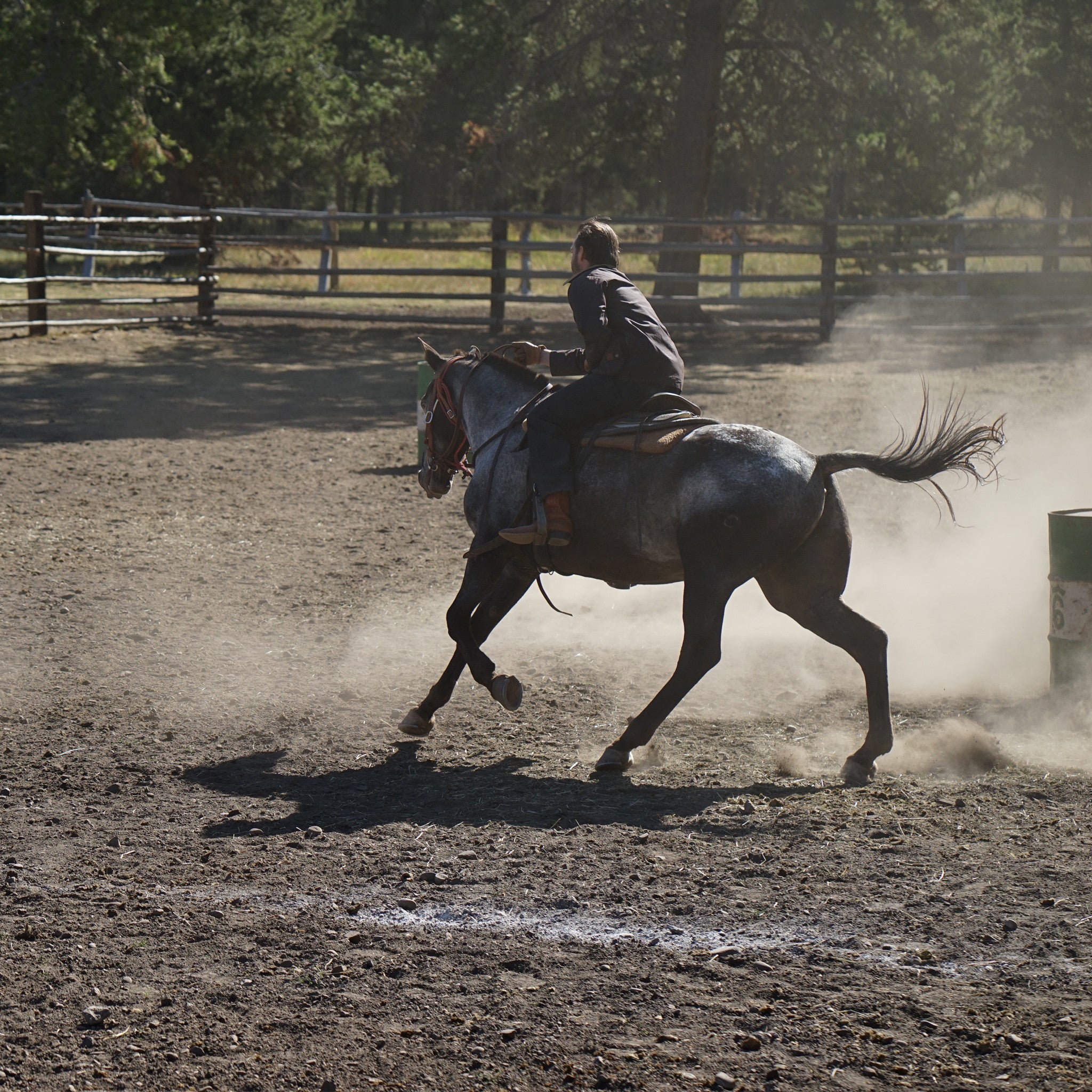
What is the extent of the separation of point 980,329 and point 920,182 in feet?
17.5

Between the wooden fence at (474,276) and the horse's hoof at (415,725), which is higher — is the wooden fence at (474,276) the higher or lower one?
the higher one

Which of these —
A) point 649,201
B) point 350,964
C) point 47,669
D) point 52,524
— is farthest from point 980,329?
point 649,201

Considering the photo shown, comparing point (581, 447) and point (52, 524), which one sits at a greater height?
point (581, 447)

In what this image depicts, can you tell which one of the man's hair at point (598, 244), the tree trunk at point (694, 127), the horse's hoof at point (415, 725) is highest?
the tree trunk at point (694, 127)

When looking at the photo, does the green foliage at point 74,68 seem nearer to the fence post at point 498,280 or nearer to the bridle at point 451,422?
the fence post at point 498,280

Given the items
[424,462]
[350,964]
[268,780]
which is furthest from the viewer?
[424,462]

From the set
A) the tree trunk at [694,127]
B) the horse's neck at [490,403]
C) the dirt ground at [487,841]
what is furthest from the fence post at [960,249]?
the horse's neck at [490,403]

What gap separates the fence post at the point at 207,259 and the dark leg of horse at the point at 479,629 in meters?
17.5

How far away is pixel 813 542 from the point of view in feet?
18.0

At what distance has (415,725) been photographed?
582cm

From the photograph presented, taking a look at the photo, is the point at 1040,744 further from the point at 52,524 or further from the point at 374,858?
the point at 52,524

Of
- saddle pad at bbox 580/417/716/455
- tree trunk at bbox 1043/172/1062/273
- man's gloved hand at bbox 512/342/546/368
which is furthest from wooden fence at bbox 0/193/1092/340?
saddle pad at bbox 580/417/716/455

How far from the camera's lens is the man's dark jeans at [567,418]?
18.5 feet

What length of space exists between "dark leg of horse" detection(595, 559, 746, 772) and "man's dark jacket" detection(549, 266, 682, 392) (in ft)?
2.92
